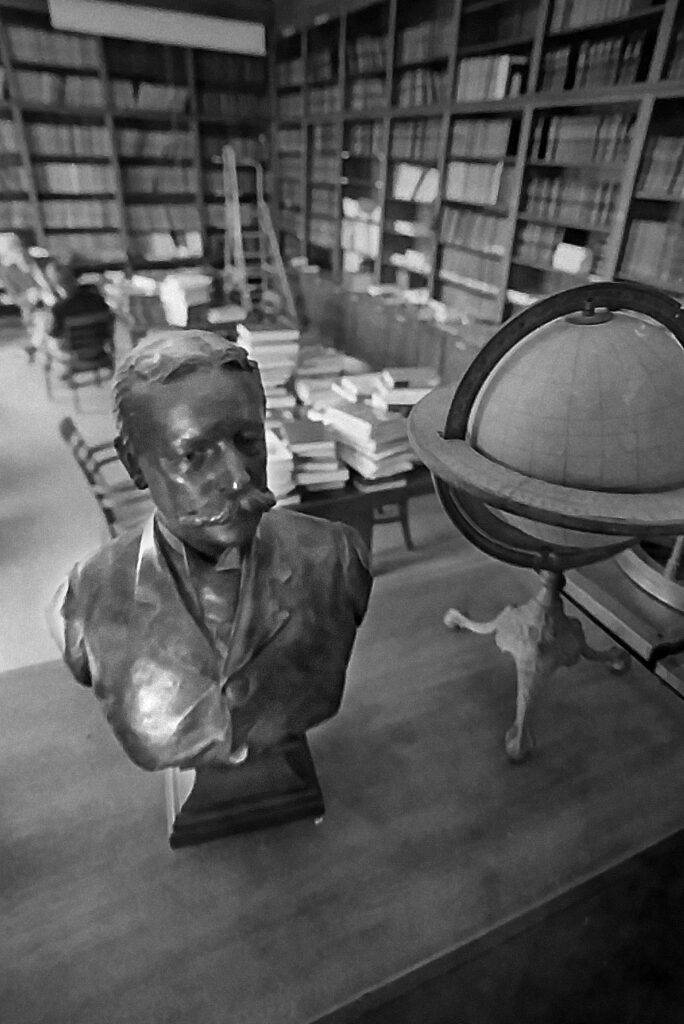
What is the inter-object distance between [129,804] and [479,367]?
98cm

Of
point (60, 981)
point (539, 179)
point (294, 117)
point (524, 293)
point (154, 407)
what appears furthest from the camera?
point (294, 117)

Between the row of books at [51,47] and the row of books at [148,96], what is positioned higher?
the row of books at [51,47]

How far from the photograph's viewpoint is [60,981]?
3.15 ft

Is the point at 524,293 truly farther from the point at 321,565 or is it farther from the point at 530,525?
the point at 321,565

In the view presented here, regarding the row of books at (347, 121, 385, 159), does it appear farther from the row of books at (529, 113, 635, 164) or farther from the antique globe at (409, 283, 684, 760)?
the antique globe at (409, 283, 684, 760)

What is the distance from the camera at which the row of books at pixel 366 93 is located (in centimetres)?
509

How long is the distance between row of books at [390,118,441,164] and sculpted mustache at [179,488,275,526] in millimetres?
4563

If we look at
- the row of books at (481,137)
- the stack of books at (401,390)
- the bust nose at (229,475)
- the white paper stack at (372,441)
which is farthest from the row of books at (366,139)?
the bust nose at (229,475)

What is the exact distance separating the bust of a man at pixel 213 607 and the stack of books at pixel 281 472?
1.07 meters

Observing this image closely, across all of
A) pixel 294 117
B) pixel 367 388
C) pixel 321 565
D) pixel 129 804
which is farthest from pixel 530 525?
pixel 294 117

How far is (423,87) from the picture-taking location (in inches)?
180

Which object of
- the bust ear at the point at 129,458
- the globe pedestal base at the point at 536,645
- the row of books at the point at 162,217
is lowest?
the globe pedestal base at the point at 536,645

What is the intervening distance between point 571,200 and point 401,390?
198cm

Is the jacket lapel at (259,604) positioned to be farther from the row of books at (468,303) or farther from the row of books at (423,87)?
the row of books at (423,87)
